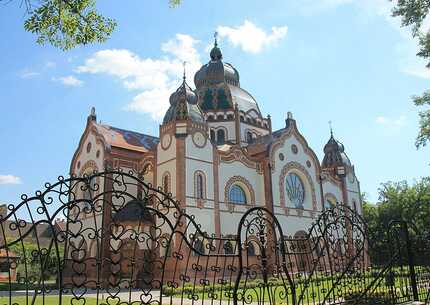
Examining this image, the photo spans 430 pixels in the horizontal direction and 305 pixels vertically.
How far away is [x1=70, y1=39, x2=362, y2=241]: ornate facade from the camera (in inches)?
1048

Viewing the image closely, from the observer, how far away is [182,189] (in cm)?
2527

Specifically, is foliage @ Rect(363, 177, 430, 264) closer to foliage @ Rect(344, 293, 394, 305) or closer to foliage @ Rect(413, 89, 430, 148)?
foliage @ Rect(413, 89, 430, 148)

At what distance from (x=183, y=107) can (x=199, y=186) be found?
5615mm

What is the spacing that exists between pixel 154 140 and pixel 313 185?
14.2 m

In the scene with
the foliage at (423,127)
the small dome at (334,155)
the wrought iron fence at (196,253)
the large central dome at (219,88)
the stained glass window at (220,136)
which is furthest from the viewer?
the small dome at (334,155)

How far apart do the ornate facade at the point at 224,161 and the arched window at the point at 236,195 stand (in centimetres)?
7

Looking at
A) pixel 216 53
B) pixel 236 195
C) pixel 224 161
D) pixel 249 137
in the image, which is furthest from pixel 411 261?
pixel 216 53

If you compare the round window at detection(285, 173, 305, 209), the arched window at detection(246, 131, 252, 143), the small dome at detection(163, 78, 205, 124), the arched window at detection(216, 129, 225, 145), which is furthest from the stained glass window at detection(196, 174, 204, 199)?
the arched window at detection(246, 131, 252, 143)

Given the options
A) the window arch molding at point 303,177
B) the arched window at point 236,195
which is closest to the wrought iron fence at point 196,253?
the arched window at point 236,195

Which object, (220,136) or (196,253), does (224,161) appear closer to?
(220,136)

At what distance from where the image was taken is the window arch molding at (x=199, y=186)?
1035 inches

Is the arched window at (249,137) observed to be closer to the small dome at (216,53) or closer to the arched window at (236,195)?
the arched window at (236,195)

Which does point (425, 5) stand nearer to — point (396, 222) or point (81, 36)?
point (396, 222)

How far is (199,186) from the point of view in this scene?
87.1 feet
